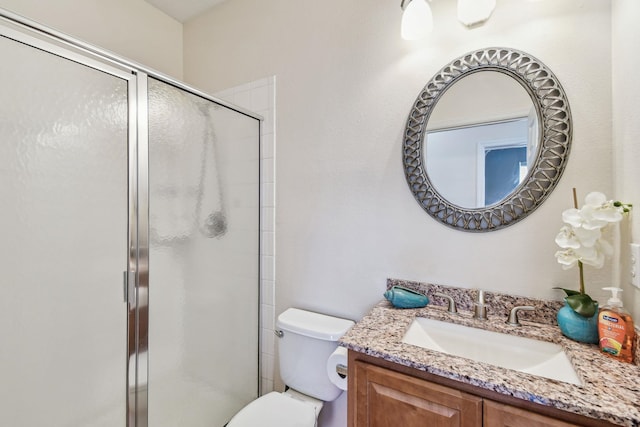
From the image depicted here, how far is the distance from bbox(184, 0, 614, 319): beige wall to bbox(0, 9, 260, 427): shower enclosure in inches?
14.8

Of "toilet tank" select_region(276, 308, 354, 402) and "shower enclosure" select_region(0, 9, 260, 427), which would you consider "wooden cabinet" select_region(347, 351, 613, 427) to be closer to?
A: "toilet tank" select_region(276, 308, 354, 402)

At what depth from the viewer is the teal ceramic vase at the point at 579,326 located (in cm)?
87

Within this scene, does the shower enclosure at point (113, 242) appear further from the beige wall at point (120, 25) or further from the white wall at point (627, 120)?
the white wall at point (627, 120)

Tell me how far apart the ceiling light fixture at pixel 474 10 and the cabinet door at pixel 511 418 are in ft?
4.20

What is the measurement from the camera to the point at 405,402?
82 cm

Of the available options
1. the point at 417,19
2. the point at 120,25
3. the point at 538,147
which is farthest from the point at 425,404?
the point at 120,25

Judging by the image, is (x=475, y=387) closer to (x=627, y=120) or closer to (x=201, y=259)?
(x=627, y=120)

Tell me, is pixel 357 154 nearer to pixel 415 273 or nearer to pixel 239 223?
pixel 415 273

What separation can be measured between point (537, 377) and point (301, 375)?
97 centimetres

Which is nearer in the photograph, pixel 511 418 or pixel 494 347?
pixel 511 418

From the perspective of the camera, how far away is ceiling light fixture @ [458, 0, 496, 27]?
1.06 m

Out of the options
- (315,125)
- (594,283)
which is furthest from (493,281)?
(315,125)

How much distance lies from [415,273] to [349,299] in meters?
0.36

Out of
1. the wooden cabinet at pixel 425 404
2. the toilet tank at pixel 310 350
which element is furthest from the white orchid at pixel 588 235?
the toilet tank at pixel 310 350
